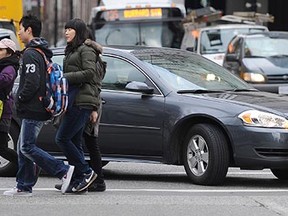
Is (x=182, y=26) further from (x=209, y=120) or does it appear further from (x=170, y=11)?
(x=209, y=120)

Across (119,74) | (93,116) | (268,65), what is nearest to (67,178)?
(93,116)

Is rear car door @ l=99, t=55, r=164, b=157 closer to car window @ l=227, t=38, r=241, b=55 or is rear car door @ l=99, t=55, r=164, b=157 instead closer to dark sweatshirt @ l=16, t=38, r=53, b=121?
dark sweatshirt @ l=16, t=38, r=53, b=121

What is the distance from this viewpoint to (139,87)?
31.0 feet

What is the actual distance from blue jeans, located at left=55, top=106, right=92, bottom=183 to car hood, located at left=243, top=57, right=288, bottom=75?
861 cm

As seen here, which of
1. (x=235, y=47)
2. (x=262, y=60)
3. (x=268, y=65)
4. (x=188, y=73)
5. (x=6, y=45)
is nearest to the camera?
(x=6, y=45)

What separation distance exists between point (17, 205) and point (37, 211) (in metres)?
0.36

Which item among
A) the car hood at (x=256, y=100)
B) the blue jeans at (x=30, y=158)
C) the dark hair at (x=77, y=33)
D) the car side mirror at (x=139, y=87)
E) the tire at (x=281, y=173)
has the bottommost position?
the tire at (x=281, y=173)

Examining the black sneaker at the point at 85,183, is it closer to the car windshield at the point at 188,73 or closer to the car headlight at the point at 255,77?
the car windshield at the point at 188,73

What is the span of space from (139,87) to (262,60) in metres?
7.91

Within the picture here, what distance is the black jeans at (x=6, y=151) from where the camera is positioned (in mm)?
9016

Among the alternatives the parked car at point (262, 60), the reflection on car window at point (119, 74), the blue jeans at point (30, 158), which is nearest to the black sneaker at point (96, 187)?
the blue jeans at point (30, 158)

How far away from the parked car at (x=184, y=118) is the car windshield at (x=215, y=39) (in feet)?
41.7

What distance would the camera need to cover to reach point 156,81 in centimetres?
961

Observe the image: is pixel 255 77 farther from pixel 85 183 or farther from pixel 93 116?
pixel 85 183
